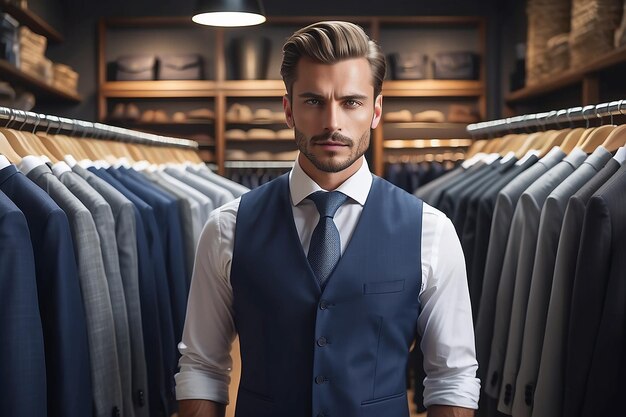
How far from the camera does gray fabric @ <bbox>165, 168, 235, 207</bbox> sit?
3420 mm

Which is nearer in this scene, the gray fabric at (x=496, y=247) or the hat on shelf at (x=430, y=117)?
the gray fabric at (x=496, y=247)

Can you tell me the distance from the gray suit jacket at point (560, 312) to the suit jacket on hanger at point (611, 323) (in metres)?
0.16

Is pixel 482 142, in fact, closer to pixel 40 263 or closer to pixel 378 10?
pixel 40 263

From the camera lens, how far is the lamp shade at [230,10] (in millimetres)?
3707

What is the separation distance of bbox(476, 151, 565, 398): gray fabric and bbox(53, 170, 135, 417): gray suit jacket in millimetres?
1055

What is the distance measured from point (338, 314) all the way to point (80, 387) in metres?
0.65

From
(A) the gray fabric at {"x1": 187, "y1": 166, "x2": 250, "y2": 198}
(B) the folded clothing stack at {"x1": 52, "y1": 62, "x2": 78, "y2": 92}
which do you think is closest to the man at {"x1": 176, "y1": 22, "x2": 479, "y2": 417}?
(A) the gray fabric at {"x1": 187, "y1": 166, "x2": 250, "y2": 198}

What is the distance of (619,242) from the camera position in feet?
5.72

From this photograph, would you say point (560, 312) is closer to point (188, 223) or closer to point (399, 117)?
point (188, 223)

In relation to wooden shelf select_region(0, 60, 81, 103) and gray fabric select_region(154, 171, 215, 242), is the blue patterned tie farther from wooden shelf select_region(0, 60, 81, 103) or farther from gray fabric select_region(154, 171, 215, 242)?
wooden shelf select_region(0, 60, 81, 103)

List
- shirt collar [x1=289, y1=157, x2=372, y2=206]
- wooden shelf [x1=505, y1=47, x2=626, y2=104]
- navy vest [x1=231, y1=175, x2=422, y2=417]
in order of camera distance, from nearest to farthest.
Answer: navy vest [x1=231, y1=175, x2=422, y2=417]
shirt collar [x1=289, y1=157, x2=372, y2=206]
wooden shelf [x1=505, y1=47, x2=626, y2=104]

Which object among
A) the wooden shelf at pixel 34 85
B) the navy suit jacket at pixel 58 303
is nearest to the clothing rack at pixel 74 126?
the navy suit jacket at pixel 58 303

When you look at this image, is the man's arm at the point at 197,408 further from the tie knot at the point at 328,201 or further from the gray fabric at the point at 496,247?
the gray fabric at the point at 496,247

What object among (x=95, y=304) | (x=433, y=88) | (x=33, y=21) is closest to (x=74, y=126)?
(x=95, y=304)
